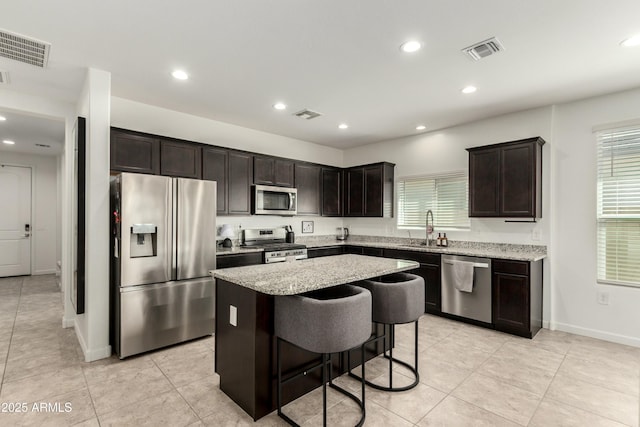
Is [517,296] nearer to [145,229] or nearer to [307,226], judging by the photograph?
[307,226]

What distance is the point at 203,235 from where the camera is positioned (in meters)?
3.57

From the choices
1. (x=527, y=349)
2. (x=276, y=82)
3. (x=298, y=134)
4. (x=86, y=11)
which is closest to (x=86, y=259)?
(x=86, y=11)

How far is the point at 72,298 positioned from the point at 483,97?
545 cm

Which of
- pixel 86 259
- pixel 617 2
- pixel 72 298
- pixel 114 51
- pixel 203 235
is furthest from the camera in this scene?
pixel 72 298

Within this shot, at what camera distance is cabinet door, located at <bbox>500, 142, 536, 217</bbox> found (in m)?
3.80

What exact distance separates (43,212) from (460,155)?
8.84 m

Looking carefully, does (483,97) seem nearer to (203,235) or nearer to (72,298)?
(203,235)

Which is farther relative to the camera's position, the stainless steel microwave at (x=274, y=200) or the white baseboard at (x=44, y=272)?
the white baseboard at (x=44, y=272)

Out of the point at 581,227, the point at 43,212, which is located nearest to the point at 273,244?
the point at 581,227

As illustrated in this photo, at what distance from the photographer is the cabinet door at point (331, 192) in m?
5.84

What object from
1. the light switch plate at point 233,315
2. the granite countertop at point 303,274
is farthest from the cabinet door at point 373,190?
the light switch plate at point 233,315

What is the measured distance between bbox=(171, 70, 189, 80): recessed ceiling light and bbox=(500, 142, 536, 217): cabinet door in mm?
3815

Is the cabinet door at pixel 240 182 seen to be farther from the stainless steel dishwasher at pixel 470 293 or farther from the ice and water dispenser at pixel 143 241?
the stainless steel dishwasher at pixel 470 293

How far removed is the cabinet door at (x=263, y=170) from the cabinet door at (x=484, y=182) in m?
2.91
